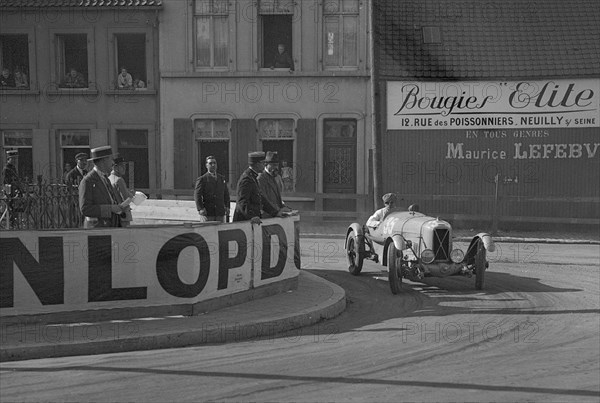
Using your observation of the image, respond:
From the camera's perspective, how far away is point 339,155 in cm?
2438

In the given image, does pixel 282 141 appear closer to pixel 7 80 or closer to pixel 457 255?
pixel 7 80

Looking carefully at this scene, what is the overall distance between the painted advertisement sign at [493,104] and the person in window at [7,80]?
1197 cm

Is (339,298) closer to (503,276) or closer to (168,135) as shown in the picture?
(503,276)

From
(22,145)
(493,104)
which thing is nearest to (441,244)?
(493,104)

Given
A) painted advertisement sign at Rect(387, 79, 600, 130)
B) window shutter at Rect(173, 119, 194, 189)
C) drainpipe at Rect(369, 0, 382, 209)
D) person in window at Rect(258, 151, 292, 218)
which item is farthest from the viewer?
window shutter at Rect(173, 119, 194, 189)

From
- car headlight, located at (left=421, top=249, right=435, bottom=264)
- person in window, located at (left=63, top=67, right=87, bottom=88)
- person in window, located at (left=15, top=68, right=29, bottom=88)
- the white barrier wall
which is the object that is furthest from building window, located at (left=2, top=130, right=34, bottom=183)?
the white barrier wall

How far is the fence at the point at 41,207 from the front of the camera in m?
13.2

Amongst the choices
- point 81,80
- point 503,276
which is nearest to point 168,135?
point 81,80

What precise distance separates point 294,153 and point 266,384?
58.7 feet

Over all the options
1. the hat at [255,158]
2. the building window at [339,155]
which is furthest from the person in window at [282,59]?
the hat at [255,158]

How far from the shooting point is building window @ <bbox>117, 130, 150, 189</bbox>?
82.3 ft

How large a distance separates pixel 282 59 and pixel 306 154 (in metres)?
3.04

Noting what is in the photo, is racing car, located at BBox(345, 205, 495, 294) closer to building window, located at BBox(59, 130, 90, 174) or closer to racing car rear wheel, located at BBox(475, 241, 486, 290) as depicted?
racing car rear wheel, located at BBox(475, 241, 486, 290)

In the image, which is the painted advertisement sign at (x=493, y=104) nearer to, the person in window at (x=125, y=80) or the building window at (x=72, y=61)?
the person in window at (x=125, y=80)
